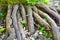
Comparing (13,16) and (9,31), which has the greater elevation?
(13,16)

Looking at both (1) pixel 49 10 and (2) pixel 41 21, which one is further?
(1) pixel 49 10

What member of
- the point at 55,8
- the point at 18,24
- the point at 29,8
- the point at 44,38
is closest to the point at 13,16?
the point at 18,24

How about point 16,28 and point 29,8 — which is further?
point 29,8

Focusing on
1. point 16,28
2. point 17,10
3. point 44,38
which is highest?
point 17,10

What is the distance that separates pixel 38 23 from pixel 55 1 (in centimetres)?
214

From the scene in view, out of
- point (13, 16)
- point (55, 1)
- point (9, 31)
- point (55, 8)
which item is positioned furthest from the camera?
point (55, 1)

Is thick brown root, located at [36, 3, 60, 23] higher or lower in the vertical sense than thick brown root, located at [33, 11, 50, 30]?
higher

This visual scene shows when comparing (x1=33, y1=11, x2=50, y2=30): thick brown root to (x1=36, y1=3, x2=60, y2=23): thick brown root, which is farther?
(x1=36, y1=3, x2=60, y2=23): thick brown root

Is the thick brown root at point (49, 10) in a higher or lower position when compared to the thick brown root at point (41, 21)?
higher

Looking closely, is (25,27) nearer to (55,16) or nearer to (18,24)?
(18,24)

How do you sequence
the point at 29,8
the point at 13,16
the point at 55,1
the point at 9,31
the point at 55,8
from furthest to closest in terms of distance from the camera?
the point at 55,1 < the point at 55,8 < the point at 29,8 < the point at 13,16 < the point at 9,31

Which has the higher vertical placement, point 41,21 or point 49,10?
point 49,10

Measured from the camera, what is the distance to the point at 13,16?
5324 millimetres

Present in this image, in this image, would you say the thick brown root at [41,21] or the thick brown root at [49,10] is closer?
the thick brown root at [41,21]
